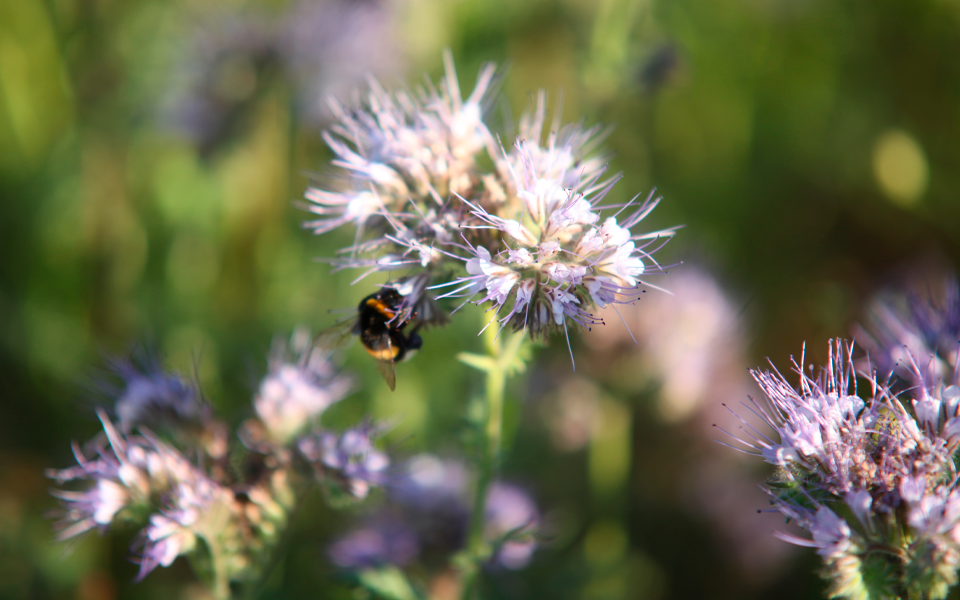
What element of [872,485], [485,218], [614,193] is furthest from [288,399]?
[614,193]

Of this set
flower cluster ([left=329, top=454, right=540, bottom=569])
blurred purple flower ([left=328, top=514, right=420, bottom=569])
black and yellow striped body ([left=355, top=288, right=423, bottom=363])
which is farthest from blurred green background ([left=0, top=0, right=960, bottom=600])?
black and yellow striped body ([left=355, top=288, right=423, bottom=363])

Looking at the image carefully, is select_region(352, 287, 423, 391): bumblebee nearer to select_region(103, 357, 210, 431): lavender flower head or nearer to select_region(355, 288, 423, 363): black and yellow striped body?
select_region(355, 288, 423, 363): black and yellow striped body

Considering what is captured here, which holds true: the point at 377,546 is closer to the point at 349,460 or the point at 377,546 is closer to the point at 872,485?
the point at 349,460

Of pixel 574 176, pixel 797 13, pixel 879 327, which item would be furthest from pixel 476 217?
pixel 797 13

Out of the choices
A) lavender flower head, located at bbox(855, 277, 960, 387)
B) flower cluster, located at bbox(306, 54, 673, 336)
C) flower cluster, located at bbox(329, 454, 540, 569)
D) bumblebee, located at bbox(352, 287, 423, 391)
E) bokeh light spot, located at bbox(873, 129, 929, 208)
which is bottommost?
flower cluster, located at bbox(329, 454, 540, 569)

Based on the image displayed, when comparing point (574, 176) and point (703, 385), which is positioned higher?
point (574, 176)

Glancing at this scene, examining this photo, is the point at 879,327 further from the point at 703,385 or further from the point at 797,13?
the point at 797,13
